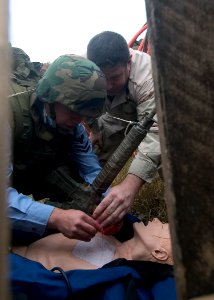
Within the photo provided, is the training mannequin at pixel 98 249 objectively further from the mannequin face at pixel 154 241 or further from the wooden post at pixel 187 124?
the wooden post at pixel 187 124

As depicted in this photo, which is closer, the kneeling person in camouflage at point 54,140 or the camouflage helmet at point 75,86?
the kneeling person in camouflage at point 54,140

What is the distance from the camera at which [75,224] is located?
2.11 metres

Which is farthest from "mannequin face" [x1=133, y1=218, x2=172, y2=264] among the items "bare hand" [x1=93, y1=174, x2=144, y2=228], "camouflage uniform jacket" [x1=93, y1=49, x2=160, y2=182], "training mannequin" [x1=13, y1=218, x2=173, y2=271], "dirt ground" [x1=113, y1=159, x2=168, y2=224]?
"dirt ground" [x1=113, y1=159, x2=168, y2=224]

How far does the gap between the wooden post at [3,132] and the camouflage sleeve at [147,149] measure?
8.03ft

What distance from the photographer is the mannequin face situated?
206 cm

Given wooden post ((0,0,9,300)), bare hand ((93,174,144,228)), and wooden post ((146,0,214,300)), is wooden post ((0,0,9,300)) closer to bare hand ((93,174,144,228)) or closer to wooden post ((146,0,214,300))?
wooden post ((146,0,214,300))

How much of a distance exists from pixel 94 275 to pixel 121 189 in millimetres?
1001

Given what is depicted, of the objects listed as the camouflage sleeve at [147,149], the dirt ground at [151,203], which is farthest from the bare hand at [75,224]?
the dirt ground at [151,203]

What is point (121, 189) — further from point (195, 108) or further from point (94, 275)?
point (195, 108)

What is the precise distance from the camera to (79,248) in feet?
7.11

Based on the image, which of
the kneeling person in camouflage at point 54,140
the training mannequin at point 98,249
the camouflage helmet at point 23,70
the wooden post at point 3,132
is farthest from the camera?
the camouflage helmet at point 23,70

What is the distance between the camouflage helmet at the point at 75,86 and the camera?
253cm

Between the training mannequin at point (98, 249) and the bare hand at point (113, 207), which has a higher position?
the bare hand at point (113, 207)

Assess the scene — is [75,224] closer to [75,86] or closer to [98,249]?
[98,249]
